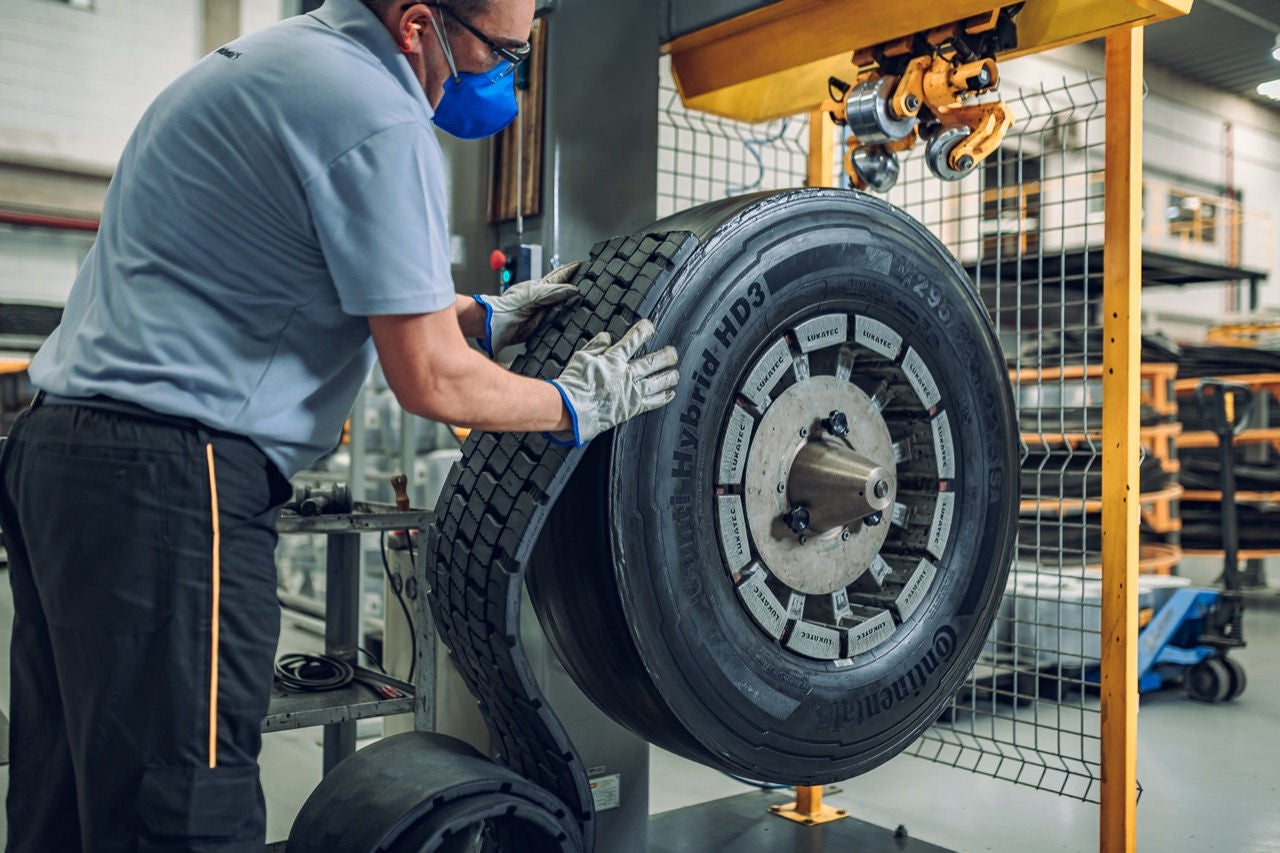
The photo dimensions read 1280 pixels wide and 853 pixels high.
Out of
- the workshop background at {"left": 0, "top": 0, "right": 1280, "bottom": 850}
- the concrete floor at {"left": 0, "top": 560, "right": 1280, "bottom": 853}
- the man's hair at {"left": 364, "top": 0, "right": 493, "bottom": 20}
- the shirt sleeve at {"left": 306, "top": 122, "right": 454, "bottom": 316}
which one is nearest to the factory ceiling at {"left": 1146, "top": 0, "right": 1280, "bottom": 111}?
the workshop background at {"left": 0, "top": 0, "right": 1280, "bottom": 850}

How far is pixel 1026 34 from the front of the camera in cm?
192

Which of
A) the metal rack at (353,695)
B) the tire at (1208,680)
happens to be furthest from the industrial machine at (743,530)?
the tire at (1208,680)

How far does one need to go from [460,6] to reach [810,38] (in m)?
0.92

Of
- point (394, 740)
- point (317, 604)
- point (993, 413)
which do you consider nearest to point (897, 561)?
point (993, 413)

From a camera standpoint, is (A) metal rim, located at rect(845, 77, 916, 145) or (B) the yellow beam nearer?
(B) the yellow beam

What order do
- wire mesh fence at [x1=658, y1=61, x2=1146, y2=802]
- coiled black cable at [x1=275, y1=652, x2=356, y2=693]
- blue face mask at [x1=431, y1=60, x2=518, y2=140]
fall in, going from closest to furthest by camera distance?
1. blue face mask at [x1=431, y1=60, x2=518, y2=140]
2. coiled black cable at [x1=275, y1=652, x2=356, y2=693]
3. wire mesh fence at [x1=658, y1=61, x2=1146, y2=802]

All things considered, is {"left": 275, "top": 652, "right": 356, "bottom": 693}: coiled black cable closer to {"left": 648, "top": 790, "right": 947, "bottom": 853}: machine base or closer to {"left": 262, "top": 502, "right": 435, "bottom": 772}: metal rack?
{"left": 262, "top": 502, "right": 435, "bottom": 772}: metal rack

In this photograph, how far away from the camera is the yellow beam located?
182 cm

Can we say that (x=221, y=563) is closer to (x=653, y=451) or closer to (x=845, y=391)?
(x=653, y=451)

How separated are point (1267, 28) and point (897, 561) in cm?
1162

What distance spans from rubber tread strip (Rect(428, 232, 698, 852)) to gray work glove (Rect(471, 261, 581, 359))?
4 cm

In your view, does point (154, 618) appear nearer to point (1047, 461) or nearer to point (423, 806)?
point (423, 806)

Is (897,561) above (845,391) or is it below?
below

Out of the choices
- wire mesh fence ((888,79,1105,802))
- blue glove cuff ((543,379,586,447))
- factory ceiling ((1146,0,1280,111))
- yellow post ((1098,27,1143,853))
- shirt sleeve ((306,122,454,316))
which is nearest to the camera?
shirt sleeve ((306,122,454,316))
